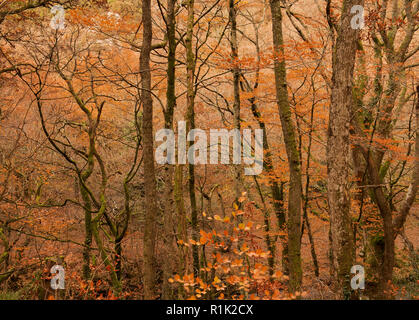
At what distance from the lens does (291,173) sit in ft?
20.1

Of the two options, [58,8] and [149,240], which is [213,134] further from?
[149,240]

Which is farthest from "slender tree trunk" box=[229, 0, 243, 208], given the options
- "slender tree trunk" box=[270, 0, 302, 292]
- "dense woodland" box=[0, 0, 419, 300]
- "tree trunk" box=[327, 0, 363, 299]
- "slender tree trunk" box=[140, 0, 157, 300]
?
"tree trunk" box=[327, 0, 363, 299]

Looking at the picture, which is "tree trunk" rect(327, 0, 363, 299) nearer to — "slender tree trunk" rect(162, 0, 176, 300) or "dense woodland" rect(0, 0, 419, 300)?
"dense woodland" rect(0, 0, 419, 300)

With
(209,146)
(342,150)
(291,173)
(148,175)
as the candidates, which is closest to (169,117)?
(148,175)

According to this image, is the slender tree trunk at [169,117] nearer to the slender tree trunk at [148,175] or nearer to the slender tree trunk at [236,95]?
the slender tree trunk at [148,175]

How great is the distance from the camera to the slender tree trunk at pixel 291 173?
5945mm

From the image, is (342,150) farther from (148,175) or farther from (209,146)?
(209,146)

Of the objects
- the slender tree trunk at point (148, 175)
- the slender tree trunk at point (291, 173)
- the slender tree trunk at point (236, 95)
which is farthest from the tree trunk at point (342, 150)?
the slender tree trunk at point (236, 95)

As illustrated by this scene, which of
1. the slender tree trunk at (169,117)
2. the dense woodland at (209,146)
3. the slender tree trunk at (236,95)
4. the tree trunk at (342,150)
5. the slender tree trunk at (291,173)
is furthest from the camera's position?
the slender tree trunk at (236,95)

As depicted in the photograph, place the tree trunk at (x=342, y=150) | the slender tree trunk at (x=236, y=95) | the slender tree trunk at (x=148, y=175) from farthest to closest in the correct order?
the slender tree trunk at (x=236, y=95)
the slender tree trunk at (x=148, y=175)
the tree trunk at (x=342, y=150)

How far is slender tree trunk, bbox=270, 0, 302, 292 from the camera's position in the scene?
595 cm

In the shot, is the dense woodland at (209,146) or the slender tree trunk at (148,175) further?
the slender tree trunk at (148,175)
